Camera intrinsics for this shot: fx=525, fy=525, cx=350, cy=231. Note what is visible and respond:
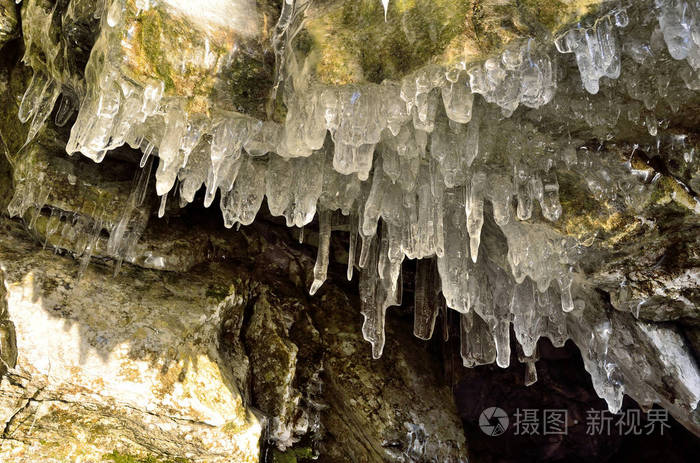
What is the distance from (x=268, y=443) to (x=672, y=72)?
13.8 feet

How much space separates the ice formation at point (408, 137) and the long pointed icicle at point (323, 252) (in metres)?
0.02

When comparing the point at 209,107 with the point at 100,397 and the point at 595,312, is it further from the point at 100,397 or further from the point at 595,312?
the point at 595,312

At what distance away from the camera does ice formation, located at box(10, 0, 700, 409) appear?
2838 mm

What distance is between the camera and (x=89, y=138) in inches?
120

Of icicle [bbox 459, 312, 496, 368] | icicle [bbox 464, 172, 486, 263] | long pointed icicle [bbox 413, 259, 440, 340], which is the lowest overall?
icicle [bbox 459, 312, 496, 368]

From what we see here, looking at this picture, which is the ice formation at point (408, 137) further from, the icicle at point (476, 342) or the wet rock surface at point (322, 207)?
the icicle at point (476, 342)

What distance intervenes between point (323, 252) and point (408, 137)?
5.07ft

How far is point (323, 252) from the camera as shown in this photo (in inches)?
179

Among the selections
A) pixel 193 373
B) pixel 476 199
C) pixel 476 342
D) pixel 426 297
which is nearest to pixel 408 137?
pixel 476 199

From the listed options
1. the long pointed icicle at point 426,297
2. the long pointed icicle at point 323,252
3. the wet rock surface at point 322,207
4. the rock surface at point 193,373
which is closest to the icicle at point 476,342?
the wet rock surface at point 322,207

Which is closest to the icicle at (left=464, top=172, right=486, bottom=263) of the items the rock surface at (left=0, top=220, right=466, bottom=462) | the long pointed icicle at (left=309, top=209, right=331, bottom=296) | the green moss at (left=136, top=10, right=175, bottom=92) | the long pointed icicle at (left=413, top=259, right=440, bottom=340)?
the long pointed icicle at (left=309, top=209, right=331, bottom=296)

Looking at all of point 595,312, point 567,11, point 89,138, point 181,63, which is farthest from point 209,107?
point 595,312

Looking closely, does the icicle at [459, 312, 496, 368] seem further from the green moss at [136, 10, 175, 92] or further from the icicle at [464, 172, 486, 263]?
the green moss at [136, 10, 175, 92]

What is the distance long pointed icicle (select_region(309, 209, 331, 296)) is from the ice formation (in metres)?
0.02
